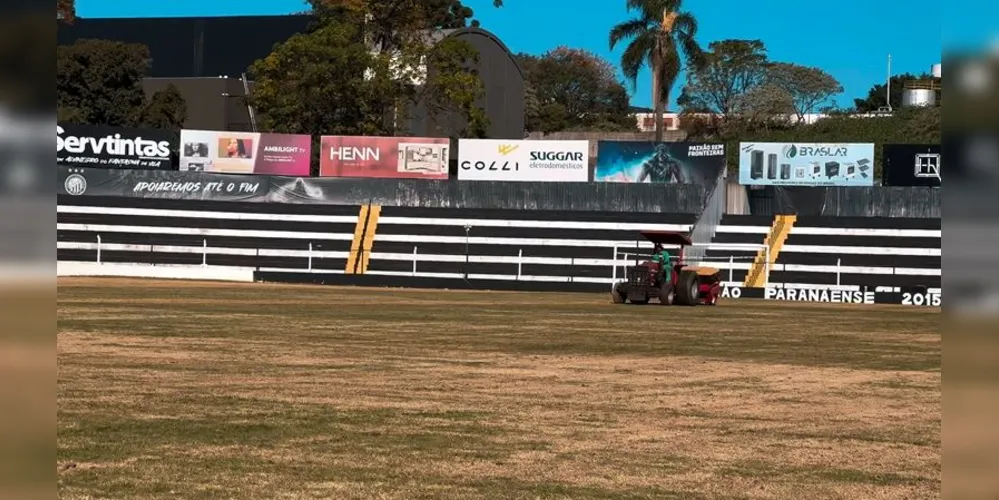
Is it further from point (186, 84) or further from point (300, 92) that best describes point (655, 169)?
point (186, 84)

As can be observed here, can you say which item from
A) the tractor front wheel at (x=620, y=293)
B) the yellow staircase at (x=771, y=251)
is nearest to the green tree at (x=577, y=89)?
the yellow staircase at (x=771, y=251)

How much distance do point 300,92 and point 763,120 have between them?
46.5 m

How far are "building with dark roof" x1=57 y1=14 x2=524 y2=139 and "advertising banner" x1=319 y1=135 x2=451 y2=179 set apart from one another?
2455cm

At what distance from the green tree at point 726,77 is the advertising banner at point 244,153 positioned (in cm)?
5954

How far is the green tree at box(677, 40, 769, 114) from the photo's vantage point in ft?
376

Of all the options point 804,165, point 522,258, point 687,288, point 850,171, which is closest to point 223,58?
point 522,258

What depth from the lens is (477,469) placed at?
9.61m

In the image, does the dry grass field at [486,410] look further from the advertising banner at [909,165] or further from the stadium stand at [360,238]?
the advertising banner at [909,165]

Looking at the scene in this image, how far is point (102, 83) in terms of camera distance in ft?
282

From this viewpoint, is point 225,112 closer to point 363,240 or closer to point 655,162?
point 363,240

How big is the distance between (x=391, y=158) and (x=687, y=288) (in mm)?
24109

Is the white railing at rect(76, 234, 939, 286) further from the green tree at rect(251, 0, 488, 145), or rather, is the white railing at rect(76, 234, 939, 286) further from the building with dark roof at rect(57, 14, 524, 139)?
the building with dark roof at rect(57, 14, 524, 139)

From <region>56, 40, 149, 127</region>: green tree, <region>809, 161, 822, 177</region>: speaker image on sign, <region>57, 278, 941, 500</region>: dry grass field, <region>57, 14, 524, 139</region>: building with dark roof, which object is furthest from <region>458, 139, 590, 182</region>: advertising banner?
<region>56, 40, 149, 127</region>: green tree
